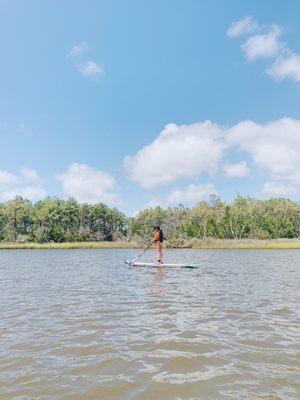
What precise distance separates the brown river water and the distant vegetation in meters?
69.5

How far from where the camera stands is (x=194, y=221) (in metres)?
93.6

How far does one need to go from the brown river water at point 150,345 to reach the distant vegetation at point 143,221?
2734 inches

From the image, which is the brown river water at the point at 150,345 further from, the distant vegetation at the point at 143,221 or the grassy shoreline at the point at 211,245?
the distant vegetation at the point at 143,221

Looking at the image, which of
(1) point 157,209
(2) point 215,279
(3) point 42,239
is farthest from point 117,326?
(1) point 157,209

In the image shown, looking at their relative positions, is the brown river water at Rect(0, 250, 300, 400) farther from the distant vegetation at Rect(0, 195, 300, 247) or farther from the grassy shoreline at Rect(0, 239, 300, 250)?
the distant vegetation at Rect(0, 195, 300, 247)

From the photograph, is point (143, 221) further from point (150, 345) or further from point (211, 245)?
point (150, 345)

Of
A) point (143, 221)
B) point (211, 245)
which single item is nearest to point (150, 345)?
point (211, 245)

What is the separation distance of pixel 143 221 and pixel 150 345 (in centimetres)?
10343

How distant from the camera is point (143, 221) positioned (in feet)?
365

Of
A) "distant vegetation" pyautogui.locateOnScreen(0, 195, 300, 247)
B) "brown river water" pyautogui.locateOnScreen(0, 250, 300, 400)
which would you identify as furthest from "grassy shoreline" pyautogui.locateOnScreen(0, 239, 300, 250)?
"brown river water" pyautogui.locateOnScreen(0, 250, 300, 400)

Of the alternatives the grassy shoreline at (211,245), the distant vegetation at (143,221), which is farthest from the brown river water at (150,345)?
the distant vegetation at (143,221)

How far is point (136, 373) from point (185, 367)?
89 cm

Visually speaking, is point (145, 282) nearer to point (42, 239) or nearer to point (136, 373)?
point (136, 373)

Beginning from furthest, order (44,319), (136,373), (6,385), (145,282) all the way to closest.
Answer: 1. (145,282)
2. (44,319)
3. (136,373)
4. (6,385)
